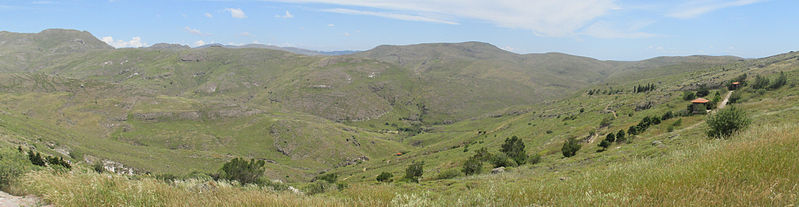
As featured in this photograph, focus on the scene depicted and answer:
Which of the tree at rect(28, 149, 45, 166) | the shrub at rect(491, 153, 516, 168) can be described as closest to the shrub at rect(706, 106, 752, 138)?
the shrub at rect(491, 153, 516, 168)

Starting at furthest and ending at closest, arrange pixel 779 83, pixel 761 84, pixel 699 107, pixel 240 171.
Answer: pixel 761 84 → pixel 779 83 → pixel 240 171 → pixel 699 107

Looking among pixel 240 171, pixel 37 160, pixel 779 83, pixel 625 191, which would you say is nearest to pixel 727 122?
pixel 625 191

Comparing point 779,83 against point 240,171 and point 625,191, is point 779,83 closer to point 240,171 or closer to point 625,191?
point 625,191

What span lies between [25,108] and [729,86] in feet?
767

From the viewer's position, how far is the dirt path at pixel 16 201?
7.18m

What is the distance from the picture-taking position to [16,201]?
297 inches

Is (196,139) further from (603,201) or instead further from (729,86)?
(729,86)

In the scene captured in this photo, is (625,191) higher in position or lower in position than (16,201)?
higher

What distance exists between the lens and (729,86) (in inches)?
2783

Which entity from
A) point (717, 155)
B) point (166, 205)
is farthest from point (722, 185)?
point (166, 205)

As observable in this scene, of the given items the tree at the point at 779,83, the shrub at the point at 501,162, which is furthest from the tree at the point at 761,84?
the shrub at the point at 501,162

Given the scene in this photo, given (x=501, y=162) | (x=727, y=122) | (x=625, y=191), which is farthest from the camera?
(x=501, y=162)

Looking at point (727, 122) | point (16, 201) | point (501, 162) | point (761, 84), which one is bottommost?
point (501, 162)

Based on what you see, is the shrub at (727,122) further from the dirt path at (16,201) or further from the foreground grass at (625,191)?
the dirt path at (16,201)
